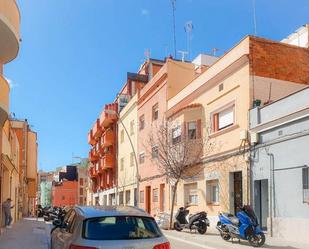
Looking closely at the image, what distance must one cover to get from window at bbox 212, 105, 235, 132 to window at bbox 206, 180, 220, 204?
2.69 metres

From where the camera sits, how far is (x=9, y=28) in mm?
12445

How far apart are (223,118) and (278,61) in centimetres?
388

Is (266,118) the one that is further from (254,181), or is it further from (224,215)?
(224,215)

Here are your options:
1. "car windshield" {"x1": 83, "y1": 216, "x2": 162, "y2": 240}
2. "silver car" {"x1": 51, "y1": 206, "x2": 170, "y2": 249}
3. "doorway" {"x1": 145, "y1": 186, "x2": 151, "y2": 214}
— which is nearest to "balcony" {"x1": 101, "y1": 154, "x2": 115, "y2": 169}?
"doorway" {"x1": 145, "y1": 186, "x2": 151, "y2": 214}

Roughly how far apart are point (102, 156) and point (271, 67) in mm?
36734

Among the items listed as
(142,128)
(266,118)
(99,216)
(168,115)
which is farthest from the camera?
(142,128)

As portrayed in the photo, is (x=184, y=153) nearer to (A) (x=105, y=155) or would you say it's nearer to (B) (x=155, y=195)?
(B) (x=155, y=195)

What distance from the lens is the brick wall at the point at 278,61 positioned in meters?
20.8

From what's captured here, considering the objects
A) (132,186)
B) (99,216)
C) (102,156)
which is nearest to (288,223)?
(99,216)

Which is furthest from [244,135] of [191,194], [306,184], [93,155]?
[93,155]

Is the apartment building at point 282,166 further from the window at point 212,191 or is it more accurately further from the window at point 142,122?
the window at point 142,122

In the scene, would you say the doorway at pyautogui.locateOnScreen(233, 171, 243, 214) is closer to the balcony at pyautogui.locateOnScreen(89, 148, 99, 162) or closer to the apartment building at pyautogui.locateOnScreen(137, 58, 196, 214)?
the apartment building at pyautogui.locateOnScreen(137, 58, 196, 214)

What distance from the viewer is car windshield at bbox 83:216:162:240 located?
289 inches

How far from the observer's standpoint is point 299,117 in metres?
16.5
